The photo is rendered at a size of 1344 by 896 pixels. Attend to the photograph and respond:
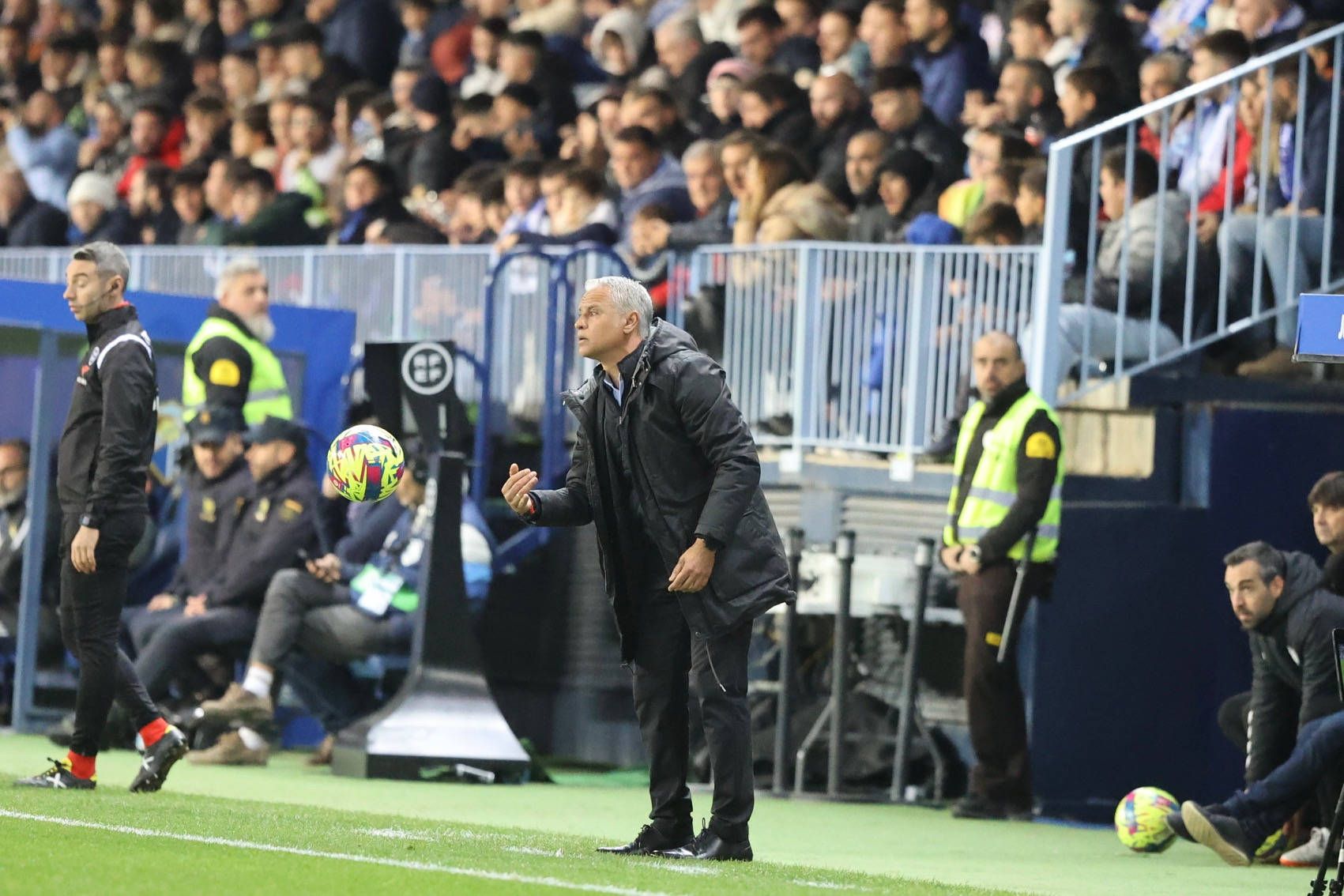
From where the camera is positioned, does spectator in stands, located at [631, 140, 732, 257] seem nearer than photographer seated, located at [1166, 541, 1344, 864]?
No

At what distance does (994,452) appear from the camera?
1203 centimetres

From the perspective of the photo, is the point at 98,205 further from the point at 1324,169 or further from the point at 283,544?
the point at 1324,169

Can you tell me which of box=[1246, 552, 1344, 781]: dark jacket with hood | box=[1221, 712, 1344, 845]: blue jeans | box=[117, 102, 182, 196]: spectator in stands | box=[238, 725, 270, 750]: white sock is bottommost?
box=[238, 725, 270, 750]: white sock

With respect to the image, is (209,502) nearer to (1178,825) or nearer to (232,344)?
(232,344)

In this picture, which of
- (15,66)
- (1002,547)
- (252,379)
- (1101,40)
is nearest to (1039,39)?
(1101,40)

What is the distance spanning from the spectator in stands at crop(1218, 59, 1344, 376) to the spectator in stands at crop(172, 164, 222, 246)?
951 centimetres

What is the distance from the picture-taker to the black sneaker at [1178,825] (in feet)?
32.8

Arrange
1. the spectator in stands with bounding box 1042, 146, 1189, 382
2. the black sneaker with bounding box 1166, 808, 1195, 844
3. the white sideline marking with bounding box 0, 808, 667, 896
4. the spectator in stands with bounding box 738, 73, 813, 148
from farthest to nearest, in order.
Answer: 1. the spectator in stands with bounding box 738, 73, 813, 148
2. the spectator in stands with bounding box 1042, 146, 1189, 382
3. the black sneaker with bounding box 1166, 808, 1195, 844
4. the white sideline marking with bounding box 0, 808, 667, 896

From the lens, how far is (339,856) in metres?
8.07

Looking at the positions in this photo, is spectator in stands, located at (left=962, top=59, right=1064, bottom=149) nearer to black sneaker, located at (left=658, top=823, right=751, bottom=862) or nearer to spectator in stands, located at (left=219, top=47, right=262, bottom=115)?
black sneaker, located at (left=658, top=823, right=751, bottom=862)

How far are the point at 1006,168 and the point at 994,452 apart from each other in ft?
7.32

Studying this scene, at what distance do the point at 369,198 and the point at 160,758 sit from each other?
27.2 feet

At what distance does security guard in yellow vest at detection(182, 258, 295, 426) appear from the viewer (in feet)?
45.8

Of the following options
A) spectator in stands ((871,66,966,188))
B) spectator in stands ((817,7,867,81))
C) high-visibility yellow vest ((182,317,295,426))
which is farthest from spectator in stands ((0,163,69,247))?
spectator in stands ((871,66,966,188))
